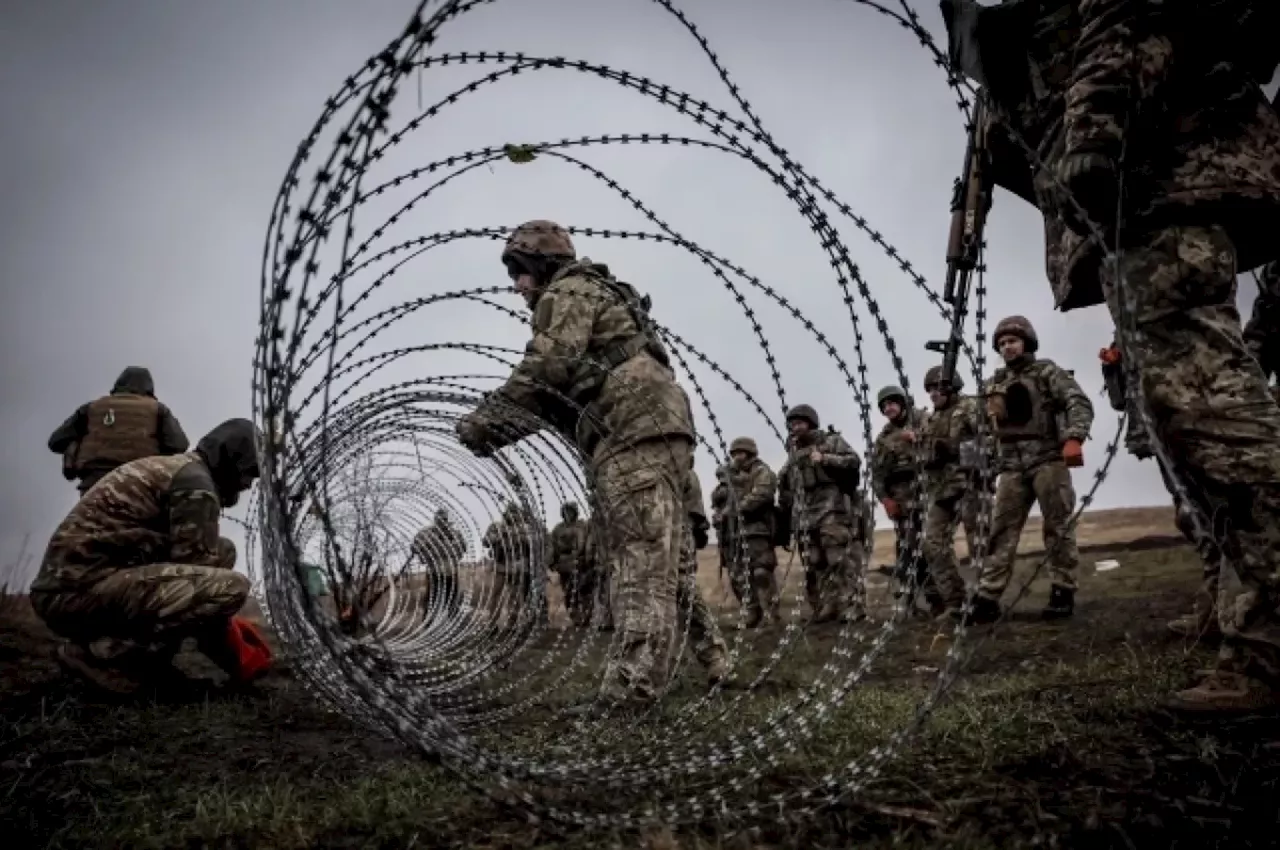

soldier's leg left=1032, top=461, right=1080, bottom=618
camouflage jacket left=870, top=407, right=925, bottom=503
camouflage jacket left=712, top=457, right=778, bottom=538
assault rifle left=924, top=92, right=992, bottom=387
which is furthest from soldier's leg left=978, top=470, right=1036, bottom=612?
camouflage jacket left=712, top=457, right=778, bottom=538

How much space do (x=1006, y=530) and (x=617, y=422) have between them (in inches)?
170

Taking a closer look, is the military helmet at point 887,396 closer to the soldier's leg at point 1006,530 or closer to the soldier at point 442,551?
the soldier's leg at point 1006,530

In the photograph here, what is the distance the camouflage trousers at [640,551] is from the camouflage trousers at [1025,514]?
3900mm

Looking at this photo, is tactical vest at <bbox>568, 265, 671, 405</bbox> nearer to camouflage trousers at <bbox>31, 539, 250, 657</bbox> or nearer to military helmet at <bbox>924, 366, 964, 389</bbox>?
camouflage trousers at <bbox>31, 539, 250, 657</bbox>

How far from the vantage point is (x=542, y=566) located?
4879mm

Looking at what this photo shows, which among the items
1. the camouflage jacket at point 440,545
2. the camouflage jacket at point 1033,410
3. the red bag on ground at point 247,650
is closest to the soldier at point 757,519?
the camouflage jacket at point 1033,410

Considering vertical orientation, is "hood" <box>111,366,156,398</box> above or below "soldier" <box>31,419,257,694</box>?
above

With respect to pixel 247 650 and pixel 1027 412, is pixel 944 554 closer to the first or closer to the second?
pixel 1027 412

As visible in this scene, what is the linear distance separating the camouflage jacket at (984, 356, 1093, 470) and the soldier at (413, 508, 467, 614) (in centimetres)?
440

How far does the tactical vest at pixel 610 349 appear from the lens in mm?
3887

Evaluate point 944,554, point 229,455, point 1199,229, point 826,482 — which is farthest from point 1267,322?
point 229,455

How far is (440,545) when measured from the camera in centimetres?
671

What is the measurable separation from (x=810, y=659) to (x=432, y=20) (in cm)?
528

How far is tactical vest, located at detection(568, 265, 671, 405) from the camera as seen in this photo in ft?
12.8
